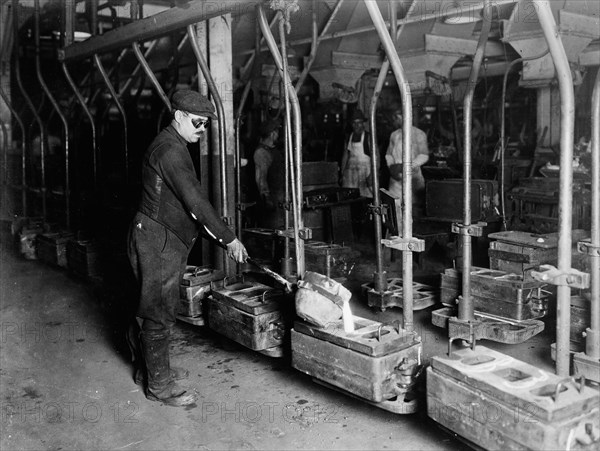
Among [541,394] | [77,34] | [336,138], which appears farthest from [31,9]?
[541,394]

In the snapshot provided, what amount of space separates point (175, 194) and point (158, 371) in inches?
38.8

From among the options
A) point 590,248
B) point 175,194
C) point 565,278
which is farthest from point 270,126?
point 565,278

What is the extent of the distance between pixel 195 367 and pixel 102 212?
358cm

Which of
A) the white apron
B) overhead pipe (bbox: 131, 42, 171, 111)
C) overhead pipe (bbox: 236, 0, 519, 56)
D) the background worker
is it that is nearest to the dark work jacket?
overhead pipe (bbox: 131, 42, 171, 111)

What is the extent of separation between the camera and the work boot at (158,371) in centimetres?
345

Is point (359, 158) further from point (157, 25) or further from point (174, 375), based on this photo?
point (174, 375)

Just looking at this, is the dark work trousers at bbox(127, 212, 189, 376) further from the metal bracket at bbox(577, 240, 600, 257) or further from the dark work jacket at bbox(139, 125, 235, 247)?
the metal bracket at bbox(577, 240, 600, 257)

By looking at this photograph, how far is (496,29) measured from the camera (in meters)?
A: 8.12

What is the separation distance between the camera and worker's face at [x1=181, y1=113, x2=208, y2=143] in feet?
11.5

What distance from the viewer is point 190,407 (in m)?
3.40

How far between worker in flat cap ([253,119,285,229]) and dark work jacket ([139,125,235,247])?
372 centimetres

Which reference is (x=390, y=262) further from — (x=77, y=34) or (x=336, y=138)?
(x=77, y=34)
